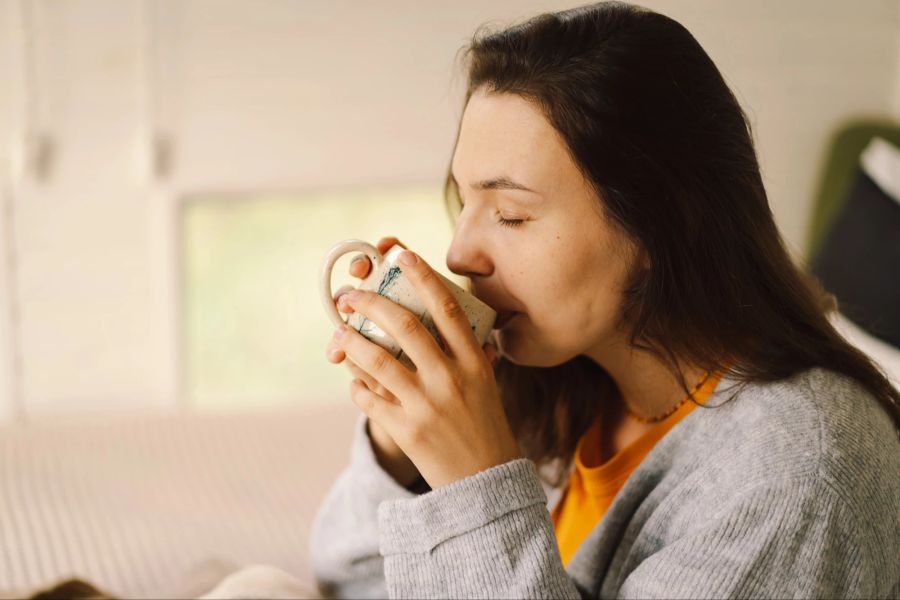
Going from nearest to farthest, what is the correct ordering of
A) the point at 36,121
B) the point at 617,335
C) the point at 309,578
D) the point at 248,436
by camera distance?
1. the point at 617,335
2. the point at 309,578
3. the point at 248,436
4. the point at 36,121

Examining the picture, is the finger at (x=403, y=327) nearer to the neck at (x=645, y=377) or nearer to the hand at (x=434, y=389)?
the hand at (x=434, y=389)

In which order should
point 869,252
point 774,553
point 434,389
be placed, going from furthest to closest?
point 869,252 → point 434,389 → point 774,553

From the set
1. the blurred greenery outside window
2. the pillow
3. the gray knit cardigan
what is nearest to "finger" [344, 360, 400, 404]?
the gray knit cardigan

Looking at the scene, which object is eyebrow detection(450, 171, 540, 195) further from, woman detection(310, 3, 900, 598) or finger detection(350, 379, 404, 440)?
finger detection(350, 379, 404, 440)

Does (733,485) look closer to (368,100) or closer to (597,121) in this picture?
(597,121)

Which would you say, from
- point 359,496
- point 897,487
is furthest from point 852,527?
point 359,496

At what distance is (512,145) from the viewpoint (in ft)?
3.03

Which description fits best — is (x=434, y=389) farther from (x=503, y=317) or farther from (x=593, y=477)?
(x=593, y=477)

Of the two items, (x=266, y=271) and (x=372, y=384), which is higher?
(x=372, y=384)

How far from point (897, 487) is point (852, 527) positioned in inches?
3.7

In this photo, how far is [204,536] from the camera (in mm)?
1353

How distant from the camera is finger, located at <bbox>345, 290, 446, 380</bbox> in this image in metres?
0.88

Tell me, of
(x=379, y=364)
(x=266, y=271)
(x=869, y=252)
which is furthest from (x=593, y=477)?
(x=266, y=271)

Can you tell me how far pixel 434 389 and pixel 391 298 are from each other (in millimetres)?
108
